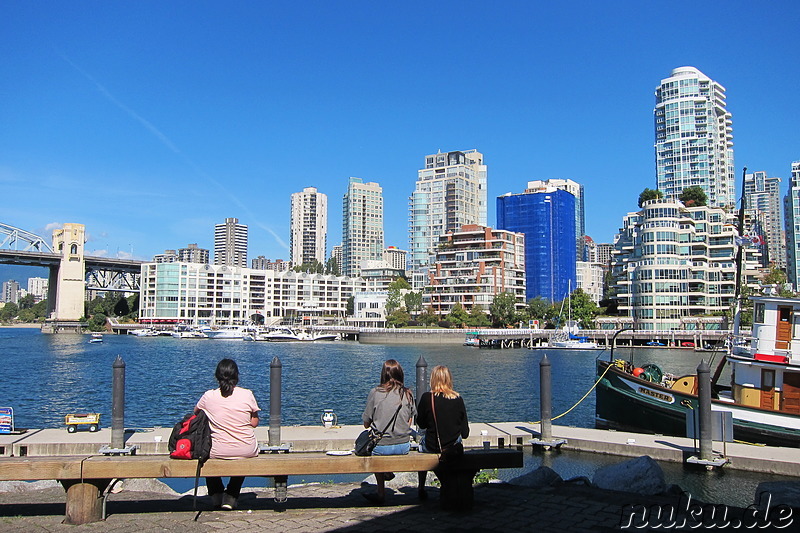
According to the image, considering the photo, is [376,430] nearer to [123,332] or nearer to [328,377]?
[328,377]

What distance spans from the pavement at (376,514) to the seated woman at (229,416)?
841 millimetres

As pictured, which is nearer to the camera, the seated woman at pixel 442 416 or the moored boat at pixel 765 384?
the seated woman at pixel 442 416

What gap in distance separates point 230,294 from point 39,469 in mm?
170728

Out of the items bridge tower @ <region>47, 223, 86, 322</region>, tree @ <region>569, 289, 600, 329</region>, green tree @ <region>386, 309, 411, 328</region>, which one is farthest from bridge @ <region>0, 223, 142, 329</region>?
tree @ <region>569, 289, 600, 329</region>

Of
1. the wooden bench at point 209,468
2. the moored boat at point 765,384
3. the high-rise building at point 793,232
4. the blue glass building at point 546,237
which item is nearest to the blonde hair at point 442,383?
the wooden bench at point 209,468

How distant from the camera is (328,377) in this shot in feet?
163

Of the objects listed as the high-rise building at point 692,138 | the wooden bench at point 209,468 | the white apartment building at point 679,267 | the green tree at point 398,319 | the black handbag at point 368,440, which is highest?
the high-rise building at point 692,138

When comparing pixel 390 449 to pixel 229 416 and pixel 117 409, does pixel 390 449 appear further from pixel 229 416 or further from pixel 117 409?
pixel 117 409

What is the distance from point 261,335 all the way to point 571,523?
123m

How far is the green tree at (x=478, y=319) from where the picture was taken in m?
124

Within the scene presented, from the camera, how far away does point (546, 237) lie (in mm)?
160000

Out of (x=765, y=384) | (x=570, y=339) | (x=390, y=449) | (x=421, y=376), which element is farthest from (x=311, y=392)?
(x=570, y=339)

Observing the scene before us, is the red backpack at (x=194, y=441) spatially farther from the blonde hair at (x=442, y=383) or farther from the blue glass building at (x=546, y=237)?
the blue glass building at (x=546, y=237)

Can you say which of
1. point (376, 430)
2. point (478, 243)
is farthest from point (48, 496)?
point (478, 243)
